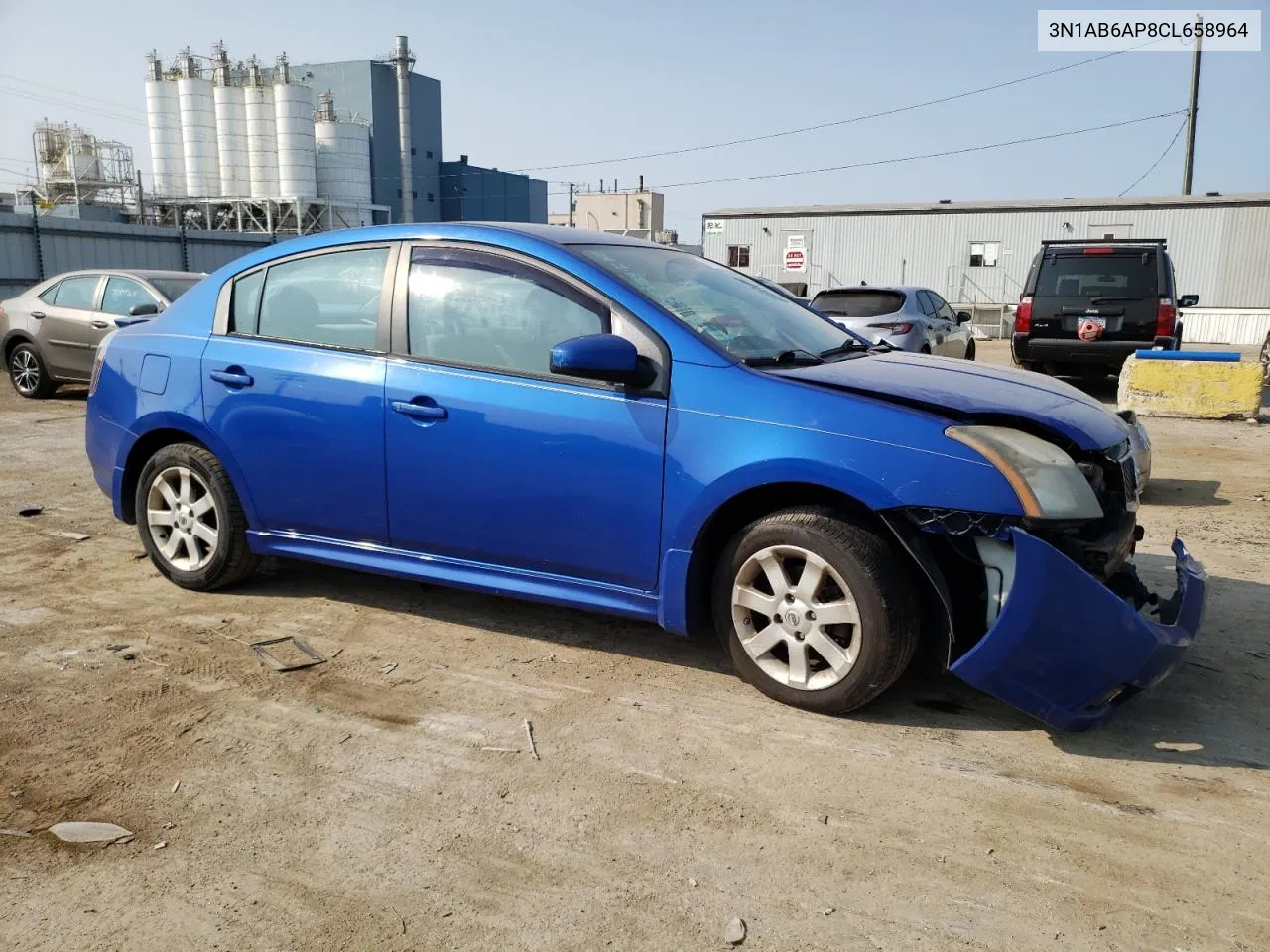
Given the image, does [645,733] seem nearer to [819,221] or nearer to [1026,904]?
[1026,904]

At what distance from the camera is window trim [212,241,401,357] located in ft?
13.6

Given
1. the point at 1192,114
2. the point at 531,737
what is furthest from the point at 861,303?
the point at 1192,114

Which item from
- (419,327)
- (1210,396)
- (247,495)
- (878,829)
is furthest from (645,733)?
(1210,396)

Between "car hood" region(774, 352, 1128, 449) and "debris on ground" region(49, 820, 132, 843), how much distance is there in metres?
2.50

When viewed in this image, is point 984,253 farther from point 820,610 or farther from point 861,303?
point 820,610

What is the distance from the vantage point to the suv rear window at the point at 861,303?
39.5 feet

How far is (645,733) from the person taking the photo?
332 centimetres

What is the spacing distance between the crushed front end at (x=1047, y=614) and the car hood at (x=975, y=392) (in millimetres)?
165

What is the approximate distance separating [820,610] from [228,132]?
50.8m

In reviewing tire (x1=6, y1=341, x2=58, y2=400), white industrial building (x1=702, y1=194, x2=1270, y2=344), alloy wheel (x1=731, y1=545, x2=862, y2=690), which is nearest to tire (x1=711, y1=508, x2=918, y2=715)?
alloy wheel (x1=731, y1=545, x2=862, y2=690)

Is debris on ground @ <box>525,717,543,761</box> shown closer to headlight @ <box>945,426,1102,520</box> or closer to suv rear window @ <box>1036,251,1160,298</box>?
headlight @ <box>945,426,1102,520</box>

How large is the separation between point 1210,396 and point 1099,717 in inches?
346

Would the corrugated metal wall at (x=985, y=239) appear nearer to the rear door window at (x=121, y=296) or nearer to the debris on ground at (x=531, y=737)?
the rear door window at (x=121, y=296)

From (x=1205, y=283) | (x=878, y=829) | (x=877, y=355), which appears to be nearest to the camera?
(x=878, y=829)
